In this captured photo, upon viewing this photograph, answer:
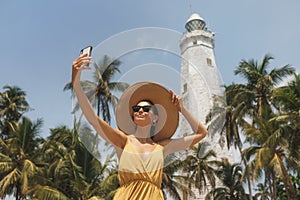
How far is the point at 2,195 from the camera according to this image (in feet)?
71.1

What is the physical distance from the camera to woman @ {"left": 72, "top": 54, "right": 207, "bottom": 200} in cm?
277

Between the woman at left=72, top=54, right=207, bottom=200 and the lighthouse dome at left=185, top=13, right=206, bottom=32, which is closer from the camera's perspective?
the woman at left=72, top=54, right=207, bottom=200

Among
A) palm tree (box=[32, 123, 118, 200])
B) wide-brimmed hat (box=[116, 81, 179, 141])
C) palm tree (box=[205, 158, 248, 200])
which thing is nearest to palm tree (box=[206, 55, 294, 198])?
palm tree (box=[205, 158, 248, 200])

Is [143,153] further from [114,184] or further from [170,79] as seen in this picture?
[114,184]

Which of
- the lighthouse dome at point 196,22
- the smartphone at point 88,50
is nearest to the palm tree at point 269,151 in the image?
the smartphone at point 88,50

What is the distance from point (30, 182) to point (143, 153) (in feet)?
59.0

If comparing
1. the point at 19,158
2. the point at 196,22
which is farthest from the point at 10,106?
the point at 196,22

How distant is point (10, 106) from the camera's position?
3041 cm

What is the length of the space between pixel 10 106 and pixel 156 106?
29456 millimetres

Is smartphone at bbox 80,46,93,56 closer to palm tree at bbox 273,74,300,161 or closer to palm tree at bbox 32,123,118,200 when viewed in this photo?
palm tree at bbox 32,123,118,200

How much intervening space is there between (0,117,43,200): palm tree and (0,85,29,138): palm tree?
13.5 ft

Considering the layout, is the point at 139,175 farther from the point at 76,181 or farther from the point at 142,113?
the point at 76,181

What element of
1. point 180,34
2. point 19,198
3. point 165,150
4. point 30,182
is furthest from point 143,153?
point 19,198

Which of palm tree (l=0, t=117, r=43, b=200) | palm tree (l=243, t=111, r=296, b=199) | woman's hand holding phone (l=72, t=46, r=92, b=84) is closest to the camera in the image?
woman's hand holding phone (l=72, t=46, r=92, b=84)
